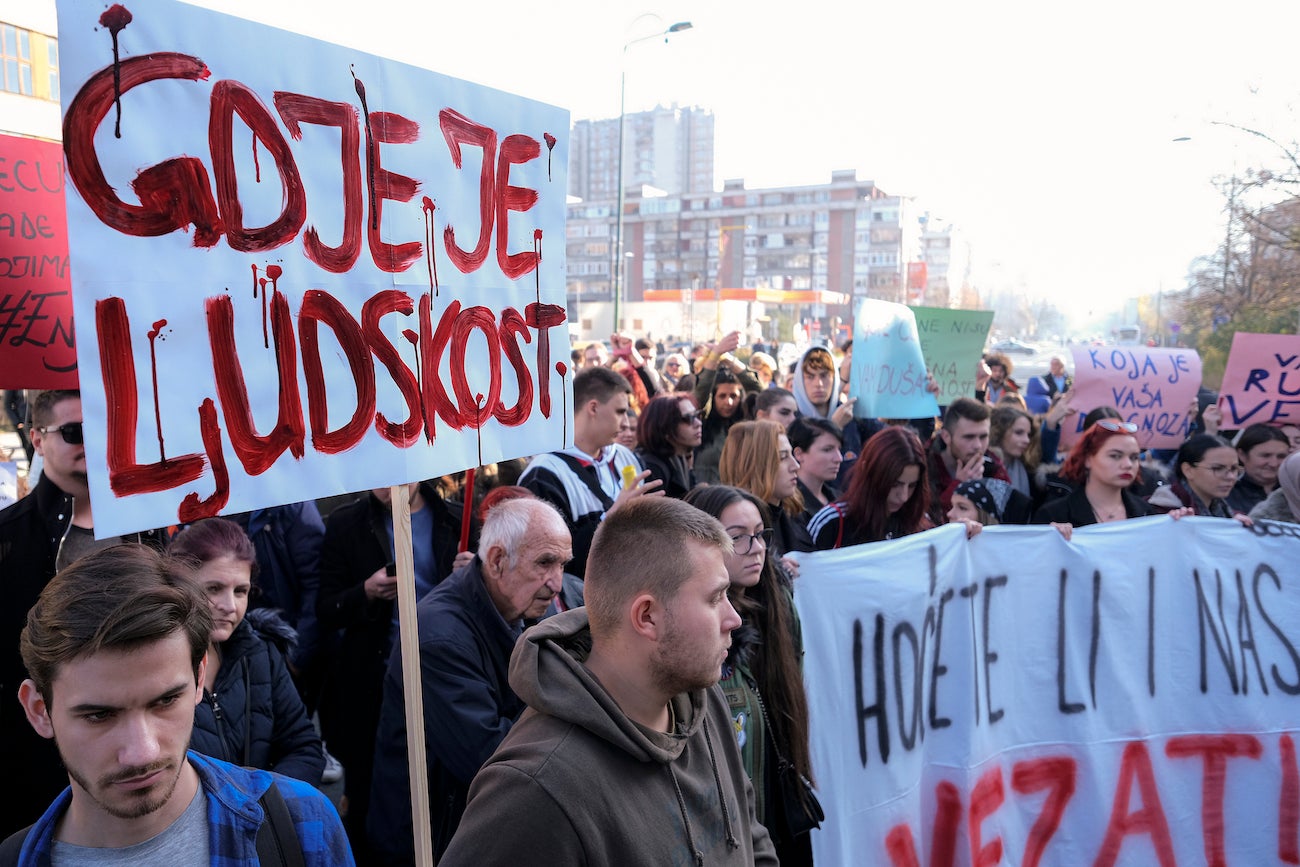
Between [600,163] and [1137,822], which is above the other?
[600,163]

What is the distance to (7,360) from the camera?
2836 mm

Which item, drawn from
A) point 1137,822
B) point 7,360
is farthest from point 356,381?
point 1137,822

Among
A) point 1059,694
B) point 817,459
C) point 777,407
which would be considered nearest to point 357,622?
point 817,459

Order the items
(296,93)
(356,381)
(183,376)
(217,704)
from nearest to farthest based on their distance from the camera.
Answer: (183,376), (296,93), (356,381), (217,704)

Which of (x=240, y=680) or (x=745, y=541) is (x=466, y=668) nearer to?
(x=240, y=680)

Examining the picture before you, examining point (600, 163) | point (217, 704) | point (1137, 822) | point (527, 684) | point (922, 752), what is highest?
point (600, 163)

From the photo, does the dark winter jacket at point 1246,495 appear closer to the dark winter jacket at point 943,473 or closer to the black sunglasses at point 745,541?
the dark winter jacket at point 943,473

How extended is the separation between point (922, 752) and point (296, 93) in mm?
2786

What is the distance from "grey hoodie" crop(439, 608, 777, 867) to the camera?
5.10ft

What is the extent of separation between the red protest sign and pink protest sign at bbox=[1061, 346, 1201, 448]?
5982mm

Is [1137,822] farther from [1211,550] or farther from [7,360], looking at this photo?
[7,360]

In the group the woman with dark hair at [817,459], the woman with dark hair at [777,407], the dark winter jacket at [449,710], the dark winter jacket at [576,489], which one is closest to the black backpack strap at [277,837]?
the dark winter jacket at [449,710]

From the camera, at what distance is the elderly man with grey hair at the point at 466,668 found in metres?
2.66

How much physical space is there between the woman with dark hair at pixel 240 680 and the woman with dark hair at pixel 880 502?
7.55ft
